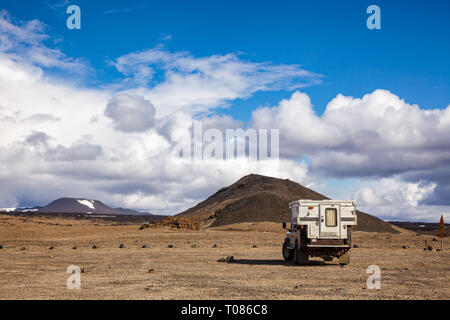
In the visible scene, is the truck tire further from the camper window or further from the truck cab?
the camper window

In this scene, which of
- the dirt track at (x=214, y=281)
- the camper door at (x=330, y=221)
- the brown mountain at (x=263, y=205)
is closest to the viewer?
the dirt track at (x=214, y=281)

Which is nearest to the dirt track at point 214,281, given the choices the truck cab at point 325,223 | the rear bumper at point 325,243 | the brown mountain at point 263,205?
the rear bumper at point 325,243

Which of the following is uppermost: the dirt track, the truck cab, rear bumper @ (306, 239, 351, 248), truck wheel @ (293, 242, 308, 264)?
the truck cab

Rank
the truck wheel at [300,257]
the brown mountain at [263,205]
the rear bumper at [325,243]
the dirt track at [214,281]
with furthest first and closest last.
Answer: the brown mountain at [263,205], the truck wheel at [300,257], the rear bumper at [325,243], the dirt track at [214,281]

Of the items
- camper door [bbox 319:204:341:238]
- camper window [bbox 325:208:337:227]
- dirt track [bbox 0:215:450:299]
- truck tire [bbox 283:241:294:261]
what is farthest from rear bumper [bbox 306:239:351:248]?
truck tire [bbox 283:241:294:261]

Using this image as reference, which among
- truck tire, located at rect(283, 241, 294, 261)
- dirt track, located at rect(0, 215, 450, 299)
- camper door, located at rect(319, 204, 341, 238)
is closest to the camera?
dirt track, located at rect(0, 215, 450, 299)

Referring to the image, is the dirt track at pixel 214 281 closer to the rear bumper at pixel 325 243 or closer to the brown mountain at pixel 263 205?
the rear bumper at pixel 325 243

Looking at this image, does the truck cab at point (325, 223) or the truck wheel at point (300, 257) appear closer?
the truck cab at point (325, 223)

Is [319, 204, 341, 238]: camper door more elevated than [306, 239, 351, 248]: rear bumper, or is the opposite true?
[319, 204, 341, 238]: camper door

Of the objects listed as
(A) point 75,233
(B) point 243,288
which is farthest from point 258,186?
(B) point 243,288

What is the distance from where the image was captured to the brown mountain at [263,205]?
86.1 metres

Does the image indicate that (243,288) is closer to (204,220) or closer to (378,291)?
(378,291)

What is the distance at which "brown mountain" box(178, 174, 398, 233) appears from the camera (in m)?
86.1
